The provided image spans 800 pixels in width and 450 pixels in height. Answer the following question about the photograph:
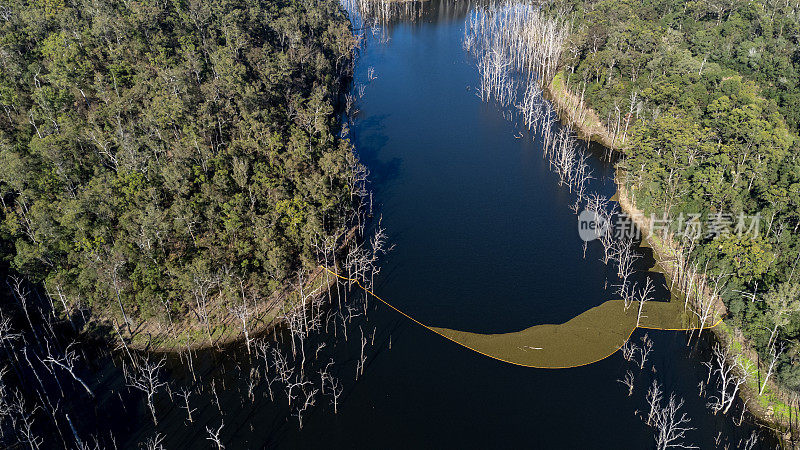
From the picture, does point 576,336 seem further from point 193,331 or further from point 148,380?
point 148,380

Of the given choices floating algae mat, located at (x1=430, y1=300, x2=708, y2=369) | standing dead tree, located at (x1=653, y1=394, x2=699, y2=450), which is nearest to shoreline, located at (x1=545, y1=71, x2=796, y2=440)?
floating algae mat, located at (x1=430, y1=300, x2=708, y2=369)

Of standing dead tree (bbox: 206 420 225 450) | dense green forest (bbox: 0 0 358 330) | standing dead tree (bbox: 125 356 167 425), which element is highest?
dense green forest (bbox: 0 0 358 330)

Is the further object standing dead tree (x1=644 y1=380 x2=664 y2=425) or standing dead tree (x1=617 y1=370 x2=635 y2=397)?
standing dead tree (x1=617 y1=370 x2=635 y2=397)

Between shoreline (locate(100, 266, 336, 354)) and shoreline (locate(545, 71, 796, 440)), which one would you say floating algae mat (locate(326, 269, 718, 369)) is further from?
shoreline (locate(100, 266, 336, 354))

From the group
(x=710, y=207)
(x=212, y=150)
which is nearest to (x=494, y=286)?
(x=710, y=207)

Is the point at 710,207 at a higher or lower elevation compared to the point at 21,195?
lower

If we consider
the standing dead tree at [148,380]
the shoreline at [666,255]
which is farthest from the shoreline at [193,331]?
the shoreline at [666,255]

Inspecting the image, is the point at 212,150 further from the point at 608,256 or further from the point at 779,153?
the point at 779,153
